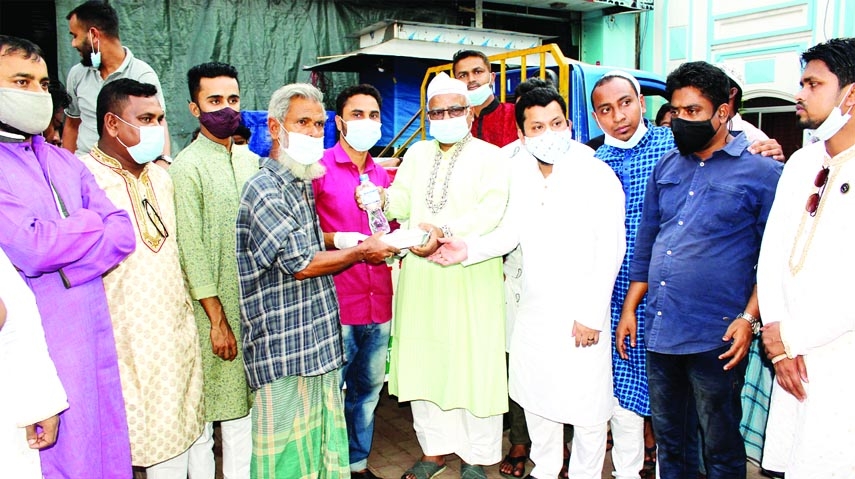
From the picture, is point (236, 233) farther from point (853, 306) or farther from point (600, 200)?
point (853, 306)

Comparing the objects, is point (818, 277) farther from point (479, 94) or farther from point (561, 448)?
point (479, 94)

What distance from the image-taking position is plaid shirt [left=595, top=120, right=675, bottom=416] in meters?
3.23

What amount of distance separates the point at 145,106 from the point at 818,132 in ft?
8.92

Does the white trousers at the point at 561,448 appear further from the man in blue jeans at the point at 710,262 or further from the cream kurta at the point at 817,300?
the cream kurta at the point at 817,300

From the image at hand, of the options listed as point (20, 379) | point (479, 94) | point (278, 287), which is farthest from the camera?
point (479, 94)

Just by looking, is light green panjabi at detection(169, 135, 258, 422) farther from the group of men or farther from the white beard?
the white beard

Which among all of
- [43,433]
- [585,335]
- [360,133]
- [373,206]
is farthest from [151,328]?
[585,335]

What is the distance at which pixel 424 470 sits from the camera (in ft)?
11.8

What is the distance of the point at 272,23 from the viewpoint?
31.4ft

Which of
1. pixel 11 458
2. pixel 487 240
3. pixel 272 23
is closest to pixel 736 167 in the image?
pixel 487 240

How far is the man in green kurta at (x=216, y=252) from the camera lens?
2973mm

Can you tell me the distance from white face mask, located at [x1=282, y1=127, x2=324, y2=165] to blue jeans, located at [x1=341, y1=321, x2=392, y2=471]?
1.01m

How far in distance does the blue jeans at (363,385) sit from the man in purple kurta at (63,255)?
1.30 m

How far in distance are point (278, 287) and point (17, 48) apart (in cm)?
135
